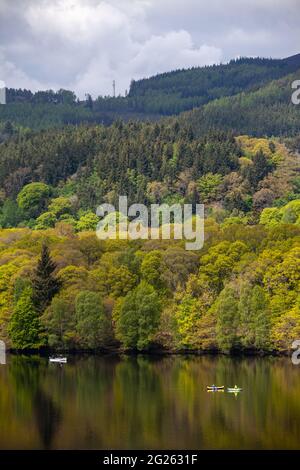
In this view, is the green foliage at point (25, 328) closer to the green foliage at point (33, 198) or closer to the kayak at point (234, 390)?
the kayak at point (234, 390)

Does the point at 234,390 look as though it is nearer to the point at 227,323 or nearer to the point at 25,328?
the point at 227,323

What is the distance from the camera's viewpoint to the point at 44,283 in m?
106

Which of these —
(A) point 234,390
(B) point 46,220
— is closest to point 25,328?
(A) point 234,390

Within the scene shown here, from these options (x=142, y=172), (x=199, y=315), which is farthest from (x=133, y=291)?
(x=142, y=172)

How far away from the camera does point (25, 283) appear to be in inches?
4188

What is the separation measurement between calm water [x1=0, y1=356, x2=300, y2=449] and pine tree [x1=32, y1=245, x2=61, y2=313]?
10655 mm

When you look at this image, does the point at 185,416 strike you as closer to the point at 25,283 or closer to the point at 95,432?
the point at 95,432

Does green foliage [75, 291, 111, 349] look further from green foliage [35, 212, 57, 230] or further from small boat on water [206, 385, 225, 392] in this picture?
green foliage [35, 212, 57, 230]

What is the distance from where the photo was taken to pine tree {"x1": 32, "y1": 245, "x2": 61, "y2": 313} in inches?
4141

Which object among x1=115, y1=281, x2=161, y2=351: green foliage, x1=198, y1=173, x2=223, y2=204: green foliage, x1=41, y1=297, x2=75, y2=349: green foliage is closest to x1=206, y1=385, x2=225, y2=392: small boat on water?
x1=115, y1=281, x2=161, y2=351: green foliage

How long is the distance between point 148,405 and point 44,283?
36.7 metres

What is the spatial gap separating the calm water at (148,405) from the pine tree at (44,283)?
35.0 feet
